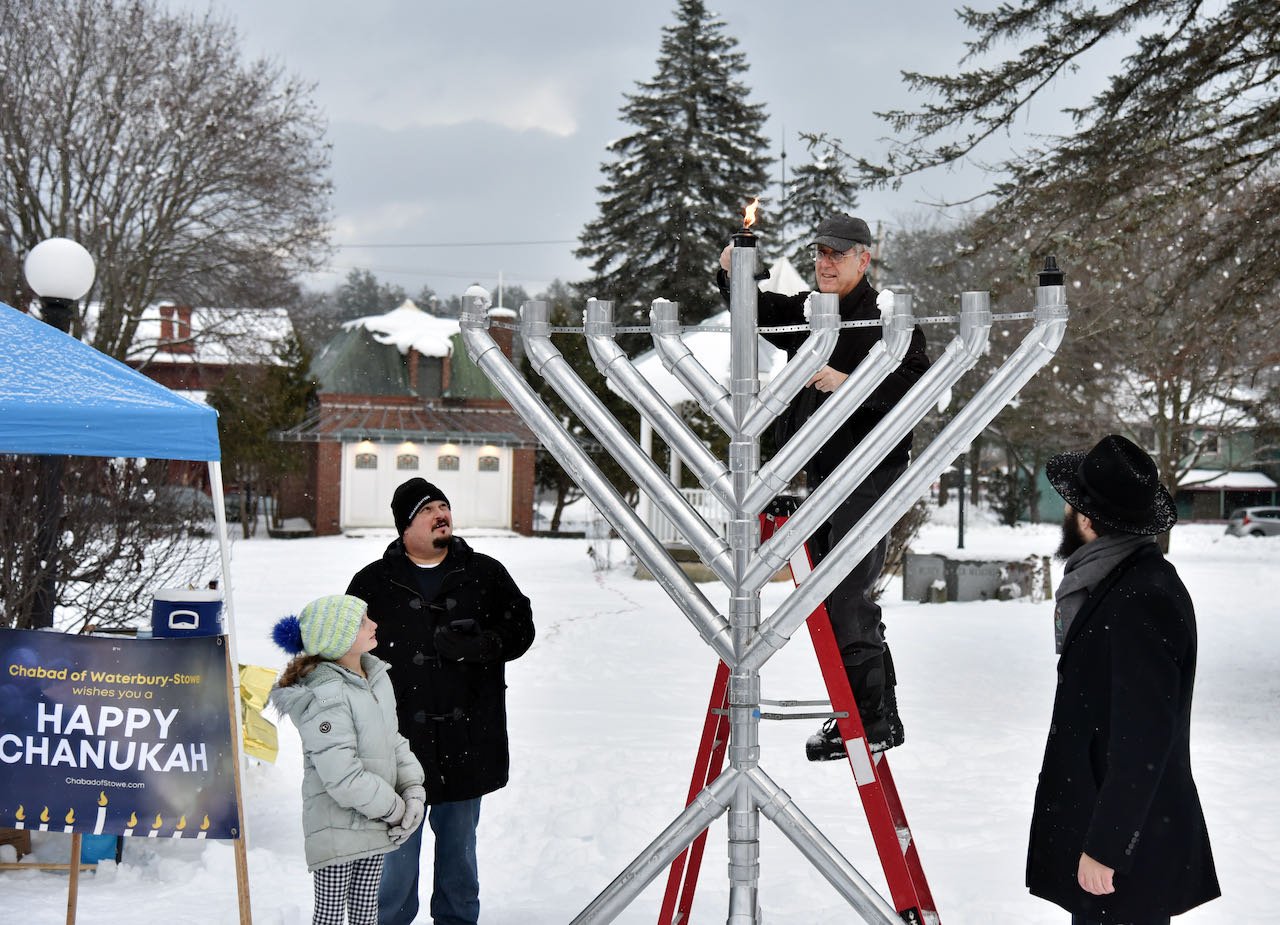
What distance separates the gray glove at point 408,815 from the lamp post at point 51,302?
327 centimetres

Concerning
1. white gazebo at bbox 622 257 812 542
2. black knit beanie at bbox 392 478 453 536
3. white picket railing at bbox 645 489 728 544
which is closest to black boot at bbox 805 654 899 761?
black knit beanie at bbox 392 478 453 536

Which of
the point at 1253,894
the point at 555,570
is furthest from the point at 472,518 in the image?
the point at 1253,894

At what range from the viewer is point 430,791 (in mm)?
3953

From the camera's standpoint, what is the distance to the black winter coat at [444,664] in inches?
156

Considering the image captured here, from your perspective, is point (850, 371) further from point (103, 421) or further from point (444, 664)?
point (103, 421)

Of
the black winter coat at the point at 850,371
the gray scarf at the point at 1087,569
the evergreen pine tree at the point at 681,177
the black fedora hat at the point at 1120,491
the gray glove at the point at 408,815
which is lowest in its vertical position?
the gray glove at the point at 408,815

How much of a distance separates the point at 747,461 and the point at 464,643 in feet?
4.78

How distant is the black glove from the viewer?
153 inches

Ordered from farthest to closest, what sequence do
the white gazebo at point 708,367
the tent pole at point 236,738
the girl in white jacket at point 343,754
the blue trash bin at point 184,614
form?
the white gazebo at point 708,367 < the blue trash bin at point 184,614 < the tent pole at point 236,738 < the girl in white jacket at point 343,754

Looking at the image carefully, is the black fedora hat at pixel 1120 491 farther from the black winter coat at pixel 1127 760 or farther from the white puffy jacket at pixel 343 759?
the white puffy jacket at pixel 343 759

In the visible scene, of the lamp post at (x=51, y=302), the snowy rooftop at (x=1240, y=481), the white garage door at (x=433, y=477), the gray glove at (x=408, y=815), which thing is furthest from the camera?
the snowy rooftop at (x=1240, y=481)

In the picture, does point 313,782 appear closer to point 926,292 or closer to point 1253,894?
point 1253,894

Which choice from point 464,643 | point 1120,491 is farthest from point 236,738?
point 1120,491

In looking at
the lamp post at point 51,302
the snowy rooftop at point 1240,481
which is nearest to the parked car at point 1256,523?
the snowy rooftop at point 1240,481
